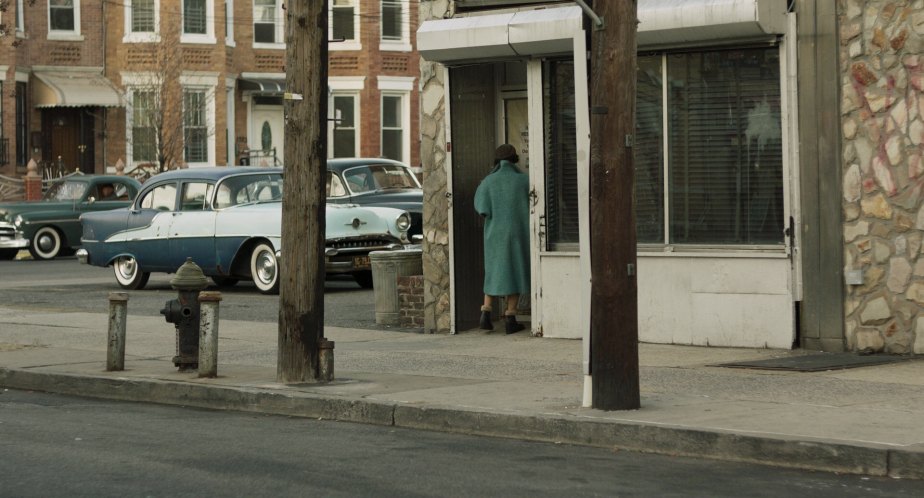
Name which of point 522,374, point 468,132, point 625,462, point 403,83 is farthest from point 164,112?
point 625,462

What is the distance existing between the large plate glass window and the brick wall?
201cm

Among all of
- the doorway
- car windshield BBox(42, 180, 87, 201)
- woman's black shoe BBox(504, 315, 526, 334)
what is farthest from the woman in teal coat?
the doorway

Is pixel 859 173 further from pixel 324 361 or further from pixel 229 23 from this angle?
pixel 229 23

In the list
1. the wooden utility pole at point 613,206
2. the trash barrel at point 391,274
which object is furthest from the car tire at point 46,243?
the wooden utility pole at point 613,206

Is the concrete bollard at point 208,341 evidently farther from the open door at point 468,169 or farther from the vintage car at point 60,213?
the vintage car at point 60,213

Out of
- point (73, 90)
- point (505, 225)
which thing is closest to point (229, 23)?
point (73, 90)

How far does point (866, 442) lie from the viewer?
802 centimetres

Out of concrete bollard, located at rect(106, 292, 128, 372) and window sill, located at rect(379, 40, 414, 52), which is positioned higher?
window sill, located at rect(379, 40, 414, 52)

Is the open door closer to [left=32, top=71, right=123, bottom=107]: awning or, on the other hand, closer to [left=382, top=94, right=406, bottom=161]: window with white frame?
[left=32, top=71, right=123, bottom=107]: awning

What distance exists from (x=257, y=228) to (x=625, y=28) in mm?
11618

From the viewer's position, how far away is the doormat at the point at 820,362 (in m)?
11.5

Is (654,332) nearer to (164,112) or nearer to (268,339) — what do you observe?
(268,339)

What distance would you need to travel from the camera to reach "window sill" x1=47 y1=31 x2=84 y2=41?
41312 millimetres

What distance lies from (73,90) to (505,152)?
93.3 feet
